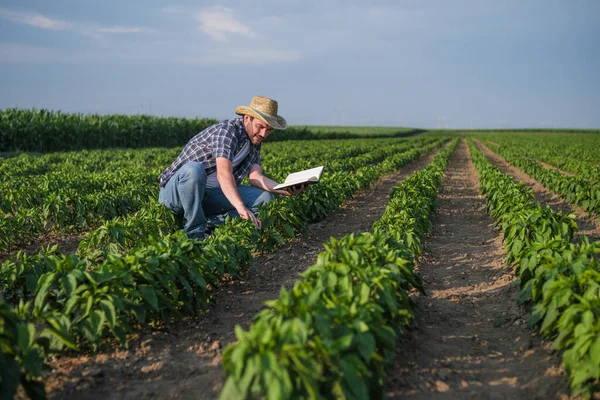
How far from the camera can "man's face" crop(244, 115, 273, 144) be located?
6.27m

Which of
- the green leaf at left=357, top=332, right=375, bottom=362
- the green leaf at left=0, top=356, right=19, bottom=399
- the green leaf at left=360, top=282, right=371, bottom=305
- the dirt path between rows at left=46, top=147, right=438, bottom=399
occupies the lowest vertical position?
the dirt path between rows at left=46, top=147, right=438, bottom=399

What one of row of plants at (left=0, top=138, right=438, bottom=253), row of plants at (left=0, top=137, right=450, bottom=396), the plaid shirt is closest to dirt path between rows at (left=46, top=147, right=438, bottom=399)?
row of plants at (left=0, top=137, right=450, bottom=396)

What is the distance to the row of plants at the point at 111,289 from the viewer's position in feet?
10.5

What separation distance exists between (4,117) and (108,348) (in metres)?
24.0

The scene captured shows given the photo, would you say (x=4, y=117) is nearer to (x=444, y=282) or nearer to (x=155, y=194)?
(x=155, y=194)

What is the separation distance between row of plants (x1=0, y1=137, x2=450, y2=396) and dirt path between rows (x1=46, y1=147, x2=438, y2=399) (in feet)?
0.51

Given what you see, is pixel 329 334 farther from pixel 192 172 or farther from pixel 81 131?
pixel 81 131

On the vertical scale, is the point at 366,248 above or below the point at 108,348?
above

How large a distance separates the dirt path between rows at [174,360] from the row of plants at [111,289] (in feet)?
0.51

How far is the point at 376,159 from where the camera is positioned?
72.7ft

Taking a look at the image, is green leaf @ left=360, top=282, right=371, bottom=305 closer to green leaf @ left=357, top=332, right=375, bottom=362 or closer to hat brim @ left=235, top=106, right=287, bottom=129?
green leaf @ left=357, top=332, right=375, bottom=362

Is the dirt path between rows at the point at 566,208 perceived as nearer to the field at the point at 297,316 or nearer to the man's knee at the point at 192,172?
the field at the point at 297,316

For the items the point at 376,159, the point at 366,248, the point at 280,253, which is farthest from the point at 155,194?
the point at 376,159

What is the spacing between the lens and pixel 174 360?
365 cm
